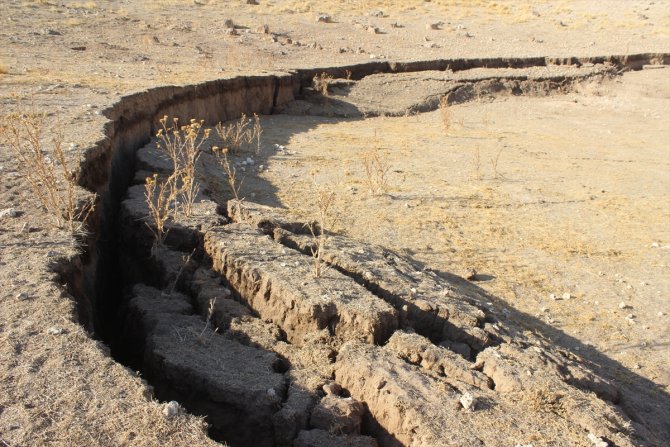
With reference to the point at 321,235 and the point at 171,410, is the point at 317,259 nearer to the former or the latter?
the point at 321,235

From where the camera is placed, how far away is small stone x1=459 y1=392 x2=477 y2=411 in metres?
2.89

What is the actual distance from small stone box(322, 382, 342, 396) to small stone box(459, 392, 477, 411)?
561 millimetres

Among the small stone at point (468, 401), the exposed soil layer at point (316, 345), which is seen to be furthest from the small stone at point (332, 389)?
the small stone at point (468, 401)

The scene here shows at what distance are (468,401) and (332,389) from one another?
2.02ft

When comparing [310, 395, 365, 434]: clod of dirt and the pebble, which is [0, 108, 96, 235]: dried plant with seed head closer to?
the pebble

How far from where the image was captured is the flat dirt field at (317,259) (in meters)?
2.85

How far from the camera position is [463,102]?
13.5 meters

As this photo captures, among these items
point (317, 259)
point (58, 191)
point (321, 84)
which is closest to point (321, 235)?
point (317, 259)

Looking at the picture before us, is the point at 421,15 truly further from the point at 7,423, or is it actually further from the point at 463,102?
the point at 7,423

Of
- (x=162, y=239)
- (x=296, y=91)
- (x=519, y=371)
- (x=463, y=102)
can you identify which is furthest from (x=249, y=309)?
(x=463, y=102)

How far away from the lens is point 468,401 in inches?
114

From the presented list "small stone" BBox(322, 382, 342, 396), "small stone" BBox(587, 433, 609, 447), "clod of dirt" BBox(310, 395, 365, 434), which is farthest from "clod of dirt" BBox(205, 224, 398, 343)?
"small stone" BBox(587, 433, 609, 447)

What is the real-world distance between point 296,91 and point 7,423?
1049cm

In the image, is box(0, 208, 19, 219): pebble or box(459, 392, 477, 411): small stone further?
box(0, 208, 19, 219): pebble
